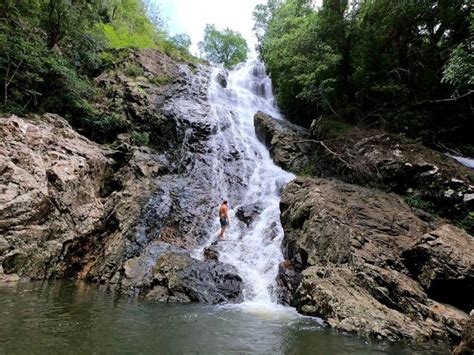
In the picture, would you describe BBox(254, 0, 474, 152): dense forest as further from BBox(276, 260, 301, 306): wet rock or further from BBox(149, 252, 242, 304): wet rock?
BBox(149, 252, 242, 304): wet rock

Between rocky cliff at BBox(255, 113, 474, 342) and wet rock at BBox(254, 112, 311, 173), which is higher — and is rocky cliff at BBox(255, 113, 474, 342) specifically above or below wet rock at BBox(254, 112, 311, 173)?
below

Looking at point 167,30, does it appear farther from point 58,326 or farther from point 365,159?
point 58,326

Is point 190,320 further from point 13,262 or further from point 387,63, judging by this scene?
point 387,63

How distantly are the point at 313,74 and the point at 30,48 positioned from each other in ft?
44.4

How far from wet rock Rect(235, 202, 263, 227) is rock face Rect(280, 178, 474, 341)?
2.24 m

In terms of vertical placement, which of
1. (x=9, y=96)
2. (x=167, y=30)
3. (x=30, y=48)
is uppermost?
(x=167, y=30)

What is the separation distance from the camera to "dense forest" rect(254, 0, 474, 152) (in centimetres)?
1700

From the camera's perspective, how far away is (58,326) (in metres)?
6.44

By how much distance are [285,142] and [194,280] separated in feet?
38.2

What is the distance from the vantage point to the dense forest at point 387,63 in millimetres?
17000

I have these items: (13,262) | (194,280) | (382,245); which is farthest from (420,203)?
(13,262)

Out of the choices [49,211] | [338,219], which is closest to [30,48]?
[49,211]

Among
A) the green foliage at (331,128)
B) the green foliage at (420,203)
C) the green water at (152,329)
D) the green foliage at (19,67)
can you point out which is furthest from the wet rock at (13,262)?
the green foliage at (331,128)

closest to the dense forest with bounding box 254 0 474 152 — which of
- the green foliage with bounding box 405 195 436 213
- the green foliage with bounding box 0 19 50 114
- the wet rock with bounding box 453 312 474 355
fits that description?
the green foliage with bounding box 405 195 436 213
